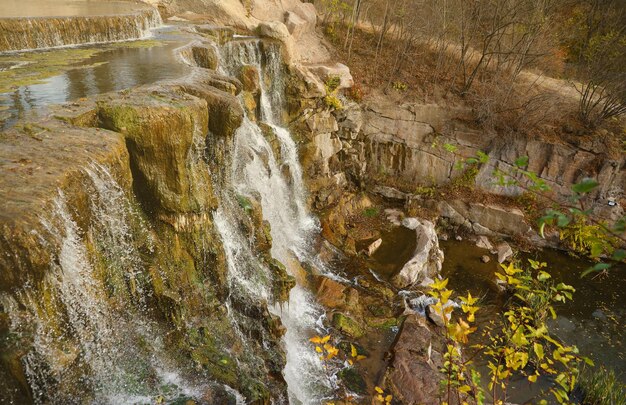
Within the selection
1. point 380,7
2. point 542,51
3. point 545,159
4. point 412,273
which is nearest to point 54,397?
point 412,273

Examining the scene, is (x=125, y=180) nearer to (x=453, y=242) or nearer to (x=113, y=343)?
(x=113, y=343)

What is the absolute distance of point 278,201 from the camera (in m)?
11.4

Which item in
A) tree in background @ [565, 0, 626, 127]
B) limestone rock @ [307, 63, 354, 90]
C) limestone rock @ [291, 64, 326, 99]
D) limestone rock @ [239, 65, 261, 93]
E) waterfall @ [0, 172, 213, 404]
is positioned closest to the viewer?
waterfall @ [0, 172, 213, 404]

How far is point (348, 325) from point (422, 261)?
3394mm

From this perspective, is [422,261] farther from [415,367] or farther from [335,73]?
Answer: [335,73]

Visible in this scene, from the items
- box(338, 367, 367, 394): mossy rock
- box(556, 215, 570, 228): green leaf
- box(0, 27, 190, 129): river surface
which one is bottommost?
box(338, 367, 367, 394): mossy rock

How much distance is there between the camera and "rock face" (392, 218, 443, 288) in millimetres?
10562

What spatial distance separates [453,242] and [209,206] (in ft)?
31.6

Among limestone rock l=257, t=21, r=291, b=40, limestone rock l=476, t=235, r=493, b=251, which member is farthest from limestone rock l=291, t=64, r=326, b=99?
limestone rock l=476, t=235, r=493, b=251

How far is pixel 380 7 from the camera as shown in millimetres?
19359

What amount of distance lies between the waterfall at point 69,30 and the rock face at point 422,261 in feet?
34.8

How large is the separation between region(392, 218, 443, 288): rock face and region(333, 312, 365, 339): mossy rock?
2.16 m

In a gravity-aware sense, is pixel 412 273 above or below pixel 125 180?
below

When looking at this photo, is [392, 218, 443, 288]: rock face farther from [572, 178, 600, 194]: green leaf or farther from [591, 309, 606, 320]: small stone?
[572, 178, 600, 194]: green leaf
